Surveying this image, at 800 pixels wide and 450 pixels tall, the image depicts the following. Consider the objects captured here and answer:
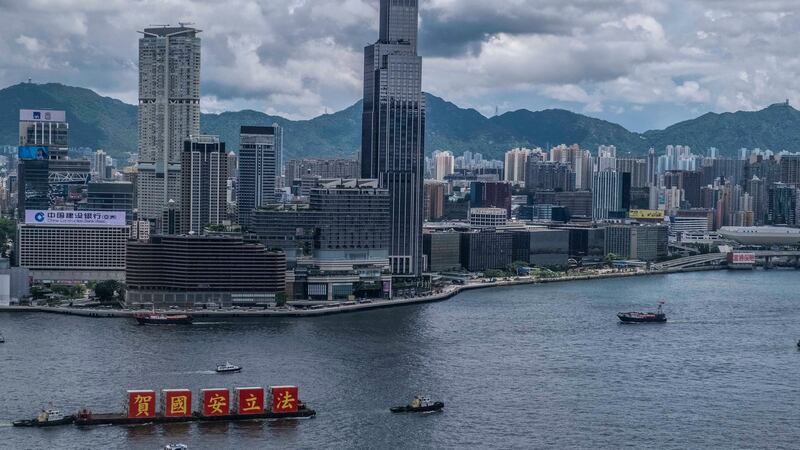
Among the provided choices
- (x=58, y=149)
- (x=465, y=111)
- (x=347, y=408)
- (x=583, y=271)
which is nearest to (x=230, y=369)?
(x=347, y=408)

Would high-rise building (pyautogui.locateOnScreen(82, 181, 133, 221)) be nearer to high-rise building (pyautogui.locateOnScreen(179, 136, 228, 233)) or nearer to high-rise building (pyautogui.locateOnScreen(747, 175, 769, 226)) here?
high-rise building (pyautogui.locateOnScreen(179, 136, 228, 233))

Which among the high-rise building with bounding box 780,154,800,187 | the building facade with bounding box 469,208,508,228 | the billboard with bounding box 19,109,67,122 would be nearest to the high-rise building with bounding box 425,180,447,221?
the building facade with bounding box 469,208,508,228

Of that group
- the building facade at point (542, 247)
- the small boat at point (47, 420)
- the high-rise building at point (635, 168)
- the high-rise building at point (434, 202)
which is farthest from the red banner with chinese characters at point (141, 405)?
the high-rise building at point (635, 168)

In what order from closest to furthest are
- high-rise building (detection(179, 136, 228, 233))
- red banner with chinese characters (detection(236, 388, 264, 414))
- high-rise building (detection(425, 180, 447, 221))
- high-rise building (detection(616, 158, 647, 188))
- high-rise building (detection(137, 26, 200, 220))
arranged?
1. red banner with chinese characters (detection(236, 388, 264, 414))
2. high-rise building (detection(179, 136, 228, 233))
3. high-rise building (detection(137, 26, 200, 220))
4. high-rise building (detection(425, 180, 447, 221))
5. high-rise building (detection(616, 158, 647, 188))

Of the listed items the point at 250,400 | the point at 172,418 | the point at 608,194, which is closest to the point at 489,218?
the point at 608,194

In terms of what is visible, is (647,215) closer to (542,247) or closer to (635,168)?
(542,247)

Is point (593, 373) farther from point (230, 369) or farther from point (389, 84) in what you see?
point (389, 84)

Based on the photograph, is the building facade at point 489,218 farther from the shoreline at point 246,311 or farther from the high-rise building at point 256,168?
the shoreline at point 246,311
